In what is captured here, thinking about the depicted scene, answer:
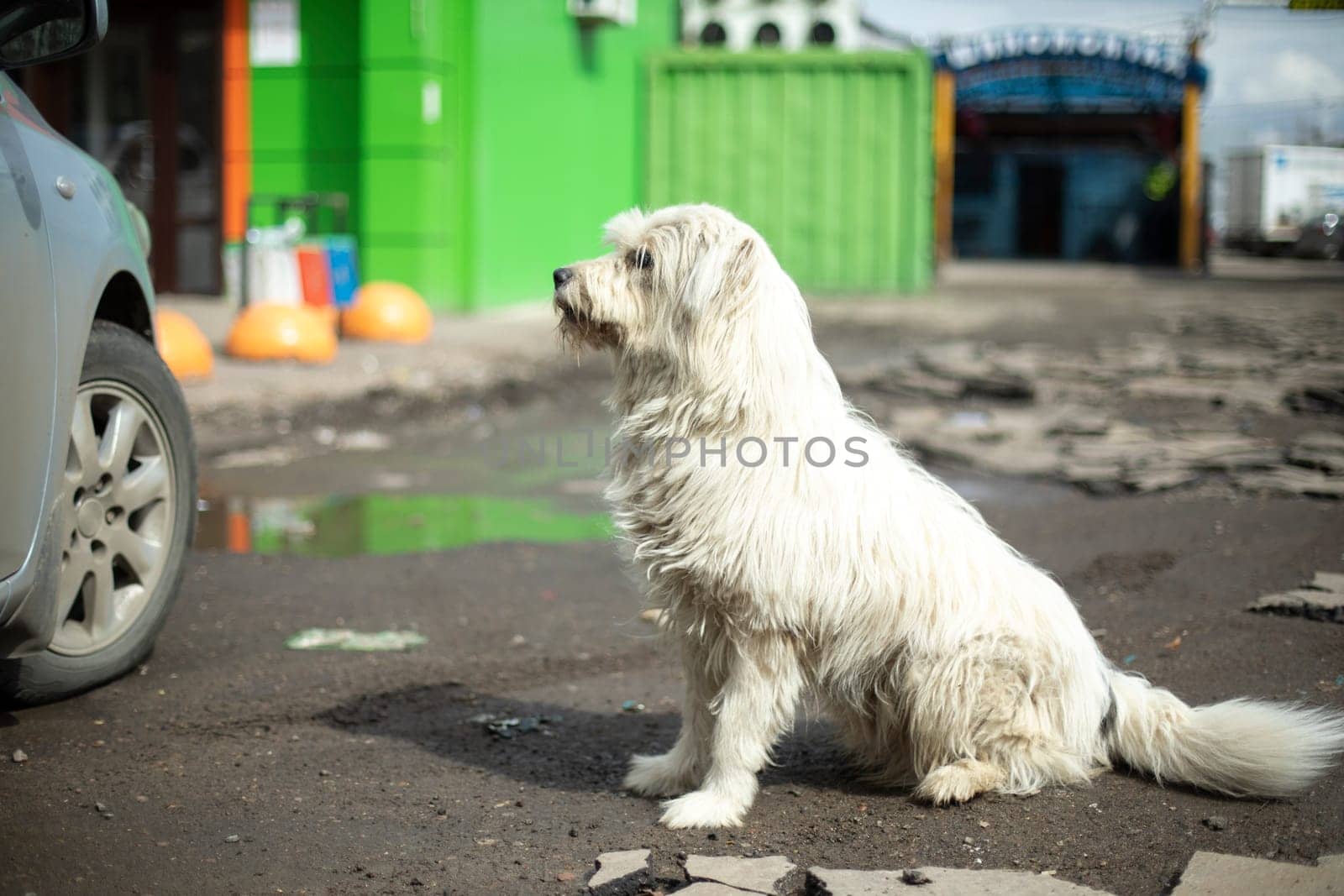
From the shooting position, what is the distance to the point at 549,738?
13.3ft

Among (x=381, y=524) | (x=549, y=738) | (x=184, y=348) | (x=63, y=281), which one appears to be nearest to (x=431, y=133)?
(x=184, y=348)

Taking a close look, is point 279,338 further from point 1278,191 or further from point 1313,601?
point 1278,191

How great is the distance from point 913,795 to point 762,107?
55.7 ft

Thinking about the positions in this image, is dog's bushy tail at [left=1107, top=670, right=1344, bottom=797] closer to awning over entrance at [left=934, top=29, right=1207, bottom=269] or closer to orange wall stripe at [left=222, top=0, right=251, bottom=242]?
orange wall stripe at [left=222, top=0, right=251, bottom=242]

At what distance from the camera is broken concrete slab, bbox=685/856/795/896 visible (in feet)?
9.66

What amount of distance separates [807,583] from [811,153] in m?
16.8

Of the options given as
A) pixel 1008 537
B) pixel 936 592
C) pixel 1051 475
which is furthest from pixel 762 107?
pixel 936 592

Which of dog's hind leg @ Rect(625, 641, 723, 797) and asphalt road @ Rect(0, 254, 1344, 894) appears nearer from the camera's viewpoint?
asphalt road @ Rect(0, 254, 1344, 894)

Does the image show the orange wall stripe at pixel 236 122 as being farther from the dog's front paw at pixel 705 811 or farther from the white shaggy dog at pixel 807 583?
the dog's front paw at pixel 705 811

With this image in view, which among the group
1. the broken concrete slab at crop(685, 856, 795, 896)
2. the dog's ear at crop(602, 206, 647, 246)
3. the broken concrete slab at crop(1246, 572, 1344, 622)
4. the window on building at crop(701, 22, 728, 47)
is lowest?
the broken concrete slab at crop(685, 856, 795, 896)

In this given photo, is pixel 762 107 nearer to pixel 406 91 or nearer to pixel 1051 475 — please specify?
pixel 406 91

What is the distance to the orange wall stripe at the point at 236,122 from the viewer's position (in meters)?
14.5

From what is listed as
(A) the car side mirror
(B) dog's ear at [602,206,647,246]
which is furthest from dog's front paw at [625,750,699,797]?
(A) the car side mirror

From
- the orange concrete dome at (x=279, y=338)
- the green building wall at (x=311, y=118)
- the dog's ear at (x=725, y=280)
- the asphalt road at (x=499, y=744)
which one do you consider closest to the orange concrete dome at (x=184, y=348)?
the orange concrete dome at (x=279, y=338)
